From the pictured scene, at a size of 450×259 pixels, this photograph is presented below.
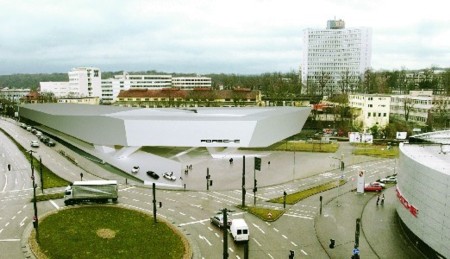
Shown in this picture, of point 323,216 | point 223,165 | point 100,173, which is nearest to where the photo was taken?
point 323,216

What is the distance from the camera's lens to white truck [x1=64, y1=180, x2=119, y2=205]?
3453 centimetres

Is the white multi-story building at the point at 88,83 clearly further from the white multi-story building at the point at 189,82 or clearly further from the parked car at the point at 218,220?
the parked car at the point at 218,220

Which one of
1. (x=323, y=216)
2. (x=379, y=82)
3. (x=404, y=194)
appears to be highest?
(x=379, y=82)

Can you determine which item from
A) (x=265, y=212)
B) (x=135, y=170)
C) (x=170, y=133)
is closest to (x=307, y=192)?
(x=265, y=212)

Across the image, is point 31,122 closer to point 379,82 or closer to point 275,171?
point 275,171

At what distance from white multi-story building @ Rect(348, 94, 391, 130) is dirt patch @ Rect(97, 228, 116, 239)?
228ft

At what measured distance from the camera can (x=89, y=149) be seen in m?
64.6

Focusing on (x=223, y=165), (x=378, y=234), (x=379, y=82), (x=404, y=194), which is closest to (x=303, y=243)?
(x=378, y=234)

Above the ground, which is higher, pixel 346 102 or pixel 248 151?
pixel 346 102

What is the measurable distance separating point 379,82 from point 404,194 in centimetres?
11097

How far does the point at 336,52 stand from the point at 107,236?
180m

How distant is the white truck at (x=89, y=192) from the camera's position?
34.5 metres

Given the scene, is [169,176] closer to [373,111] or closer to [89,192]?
[89,192]

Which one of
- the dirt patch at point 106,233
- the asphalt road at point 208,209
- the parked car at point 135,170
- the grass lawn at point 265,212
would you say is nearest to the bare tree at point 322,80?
the asphalt road at point 208,209
